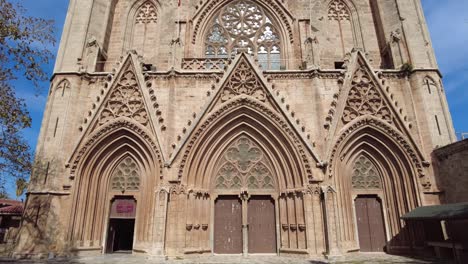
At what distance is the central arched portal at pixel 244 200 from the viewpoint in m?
12.8

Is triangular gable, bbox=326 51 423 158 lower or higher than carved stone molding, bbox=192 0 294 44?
lower

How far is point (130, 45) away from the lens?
57.2 ft

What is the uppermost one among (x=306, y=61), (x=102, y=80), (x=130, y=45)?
Answer: (x=130, y=45)

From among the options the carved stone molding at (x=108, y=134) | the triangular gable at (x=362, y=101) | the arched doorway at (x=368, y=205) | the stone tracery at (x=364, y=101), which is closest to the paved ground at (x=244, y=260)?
the arched doorway at (x=368, y=205)

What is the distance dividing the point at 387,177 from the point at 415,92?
168 inches

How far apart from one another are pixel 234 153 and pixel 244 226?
11.0ft

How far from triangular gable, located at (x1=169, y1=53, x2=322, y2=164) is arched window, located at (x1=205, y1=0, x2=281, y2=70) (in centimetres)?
274

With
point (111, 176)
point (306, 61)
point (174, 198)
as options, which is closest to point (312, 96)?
point (306, 61)

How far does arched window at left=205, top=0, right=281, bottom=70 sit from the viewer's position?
16859 mm

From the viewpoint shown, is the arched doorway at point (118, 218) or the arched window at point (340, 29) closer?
the arched doorway at point (118, 218)

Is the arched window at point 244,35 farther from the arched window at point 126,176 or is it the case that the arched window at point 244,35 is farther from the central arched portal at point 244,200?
the arched window at point 126,176

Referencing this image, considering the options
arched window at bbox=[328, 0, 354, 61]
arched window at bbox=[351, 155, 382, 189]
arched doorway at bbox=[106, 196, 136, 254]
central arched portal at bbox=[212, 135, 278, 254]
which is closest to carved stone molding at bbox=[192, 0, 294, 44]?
arched window at bbox=[328, 0, 354, 61]

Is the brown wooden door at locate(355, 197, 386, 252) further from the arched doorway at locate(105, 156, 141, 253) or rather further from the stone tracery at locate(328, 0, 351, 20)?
the stone tracery at locate(328, 0, 351, 20)

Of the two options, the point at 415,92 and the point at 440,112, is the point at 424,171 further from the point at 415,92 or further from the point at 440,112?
the point at 415,92
